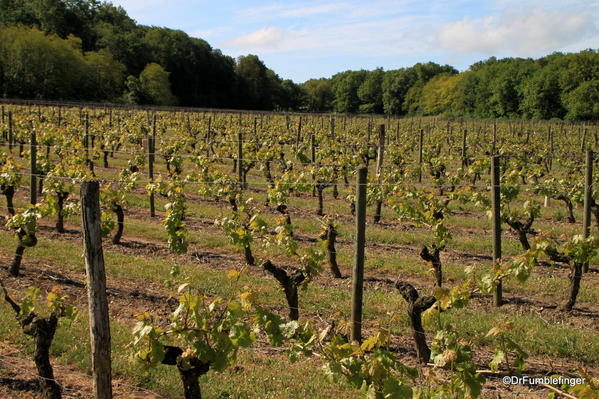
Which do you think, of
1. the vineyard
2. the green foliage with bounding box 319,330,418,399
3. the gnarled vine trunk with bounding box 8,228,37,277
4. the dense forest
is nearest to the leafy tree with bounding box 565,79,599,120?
the dense forest

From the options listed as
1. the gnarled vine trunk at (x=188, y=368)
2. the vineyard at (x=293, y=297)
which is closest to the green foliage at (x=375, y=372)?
the vineyard at (x=293, y=297)

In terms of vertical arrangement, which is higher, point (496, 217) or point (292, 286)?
point (496, 217)

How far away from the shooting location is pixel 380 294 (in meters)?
7.79

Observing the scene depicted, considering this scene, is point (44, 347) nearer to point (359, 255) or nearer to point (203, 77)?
point (359, 255)

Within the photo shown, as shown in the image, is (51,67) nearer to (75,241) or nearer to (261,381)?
(75,241)

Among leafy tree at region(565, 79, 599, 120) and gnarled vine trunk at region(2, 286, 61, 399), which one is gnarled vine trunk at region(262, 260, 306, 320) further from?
leafy tree at region(565, 79, 599, 120)

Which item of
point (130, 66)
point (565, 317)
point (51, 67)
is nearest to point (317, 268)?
point (565, 317)

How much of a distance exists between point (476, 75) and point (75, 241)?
8143cm

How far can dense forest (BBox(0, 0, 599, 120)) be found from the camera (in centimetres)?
6119

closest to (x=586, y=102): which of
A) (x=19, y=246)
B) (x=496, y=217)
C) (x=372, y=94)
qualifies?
(x=372, y=94)

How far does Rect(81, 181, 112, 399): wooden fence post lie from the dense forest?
206 feet

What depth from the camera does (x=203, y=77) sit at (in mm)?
86688

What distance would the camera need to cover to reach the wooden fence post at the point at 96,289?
3.77m

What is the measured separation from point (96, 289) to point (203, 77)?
8647cm
